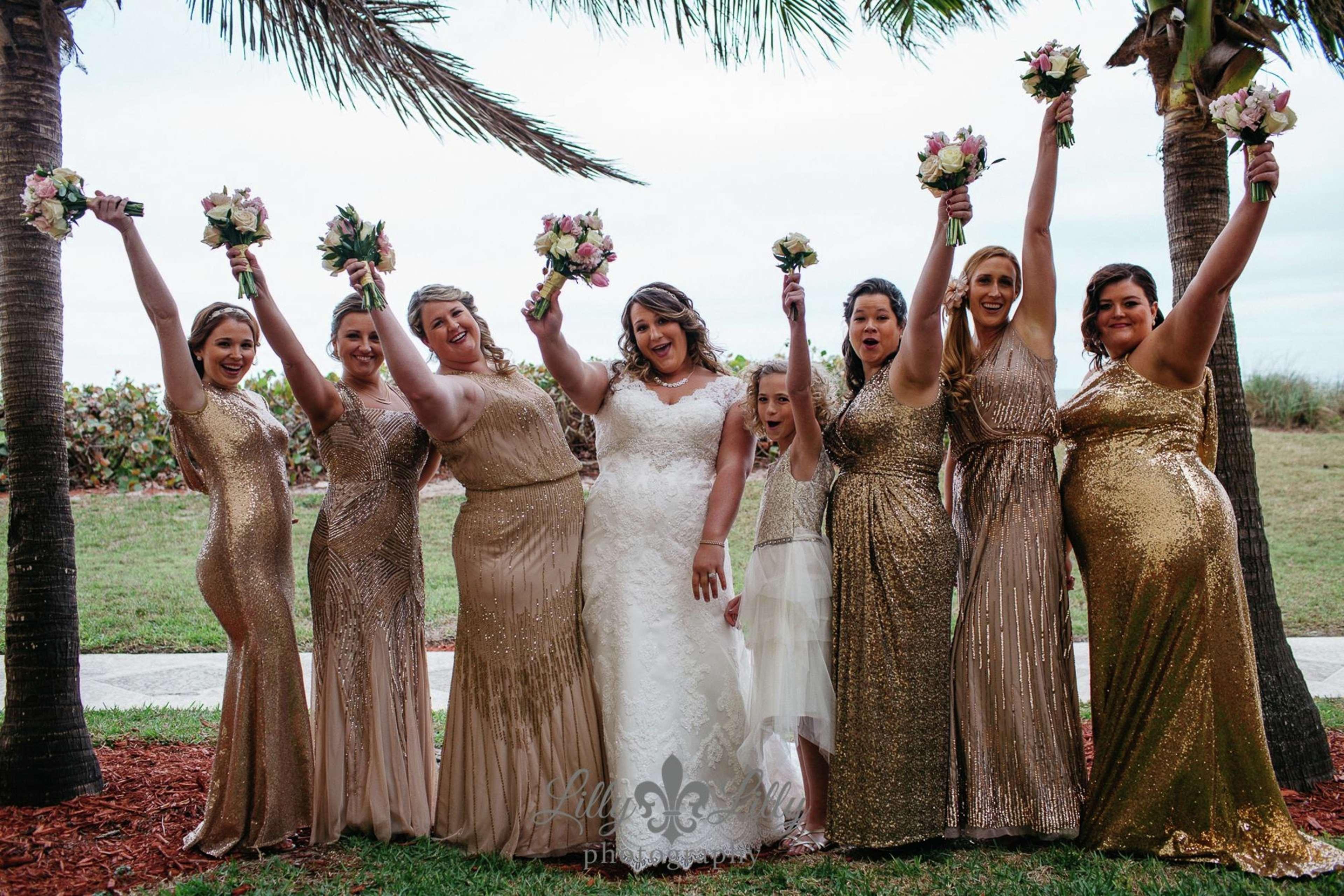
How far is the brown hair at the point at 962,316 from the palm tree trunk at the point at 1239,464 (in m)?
1.28

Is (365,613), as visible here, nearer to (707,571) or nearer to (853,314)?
(707,571)

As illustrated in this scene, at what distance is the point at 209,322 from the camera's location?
4531 millimetres

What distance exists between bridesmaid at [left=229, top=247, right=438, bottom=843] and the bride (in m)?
0.81

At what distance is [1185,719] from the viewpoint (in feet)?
13.1

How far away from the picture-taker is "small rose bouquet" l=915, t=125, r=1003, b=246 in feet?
12.7

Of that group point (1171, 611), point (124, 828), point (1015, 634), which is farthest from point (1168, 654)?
point (124, 828)

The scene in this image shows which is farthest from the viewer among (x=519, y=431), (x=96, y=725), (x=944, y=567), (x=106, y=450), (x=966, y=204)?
(x=106, y=450)

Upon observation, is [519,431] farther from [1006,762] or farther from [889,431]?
[1006,762]

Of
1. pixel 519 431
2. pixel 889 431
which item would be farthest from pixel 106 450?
pixel 889 431

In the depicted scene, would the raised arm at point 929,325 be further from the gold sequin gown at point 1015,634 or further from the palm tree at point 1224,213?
the palm tree at point 1224,213

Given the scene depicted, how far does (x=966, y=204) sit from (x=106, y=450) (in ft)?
45.8

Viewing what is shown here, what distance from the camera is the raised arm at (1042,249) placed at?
13.7 feet

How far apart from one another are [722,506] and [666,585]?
43cm

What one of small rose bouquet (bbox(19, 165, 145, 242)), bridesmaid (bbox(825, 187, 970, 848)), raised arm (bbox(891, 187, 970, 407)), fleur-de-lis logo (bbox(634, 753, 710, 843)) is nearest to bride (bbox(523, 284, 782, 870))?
fleur-de-lis logo (bbox(634, 753, 710, 843))
